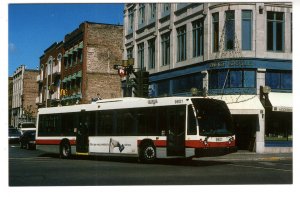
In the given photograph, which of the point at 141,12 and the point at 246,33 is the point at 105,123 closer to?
the point at 141,12

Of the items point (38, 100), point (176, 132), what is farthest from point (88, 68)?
point (176, 132)

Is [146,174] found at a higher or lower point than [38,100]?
lower

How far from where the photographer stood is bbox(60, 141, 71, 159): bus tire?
71.6 feet

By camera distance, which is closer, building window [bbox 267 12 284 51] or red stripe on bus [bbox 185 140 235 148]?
red stripe on bus [bbox 185 140 235 148]

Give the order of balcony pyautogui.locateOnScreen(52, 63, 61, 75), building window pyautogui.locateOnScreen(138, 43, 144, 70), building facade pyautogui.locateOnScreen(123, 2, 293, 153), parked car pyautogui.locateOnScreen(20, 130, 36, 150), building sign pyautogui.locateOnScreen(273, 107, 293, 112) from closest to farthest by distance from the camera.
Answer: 1. building sign pyautogui.locateOnScreen(273, 107, 293, 112)
2. building facade pyautogui.locateOnScreen(123, 2, 293, 153)
3. building window pyautogui.locateOnScreen(138, 43, 144, 70)
4. parked car pyautogui.locateOnScreen(20, 130, 36, 150)
5. balcony pyautogui.locateOnScreen(52, 63, 61, 75)

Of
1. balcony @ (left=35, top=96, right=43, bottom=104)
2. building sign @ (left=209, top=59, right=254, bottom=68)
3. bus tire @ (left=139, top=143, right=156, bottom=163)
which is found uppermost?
building sign @ (left=209, top=59, right=254, bottom=68)

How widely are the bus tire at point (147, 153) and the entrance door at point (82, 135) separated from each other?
317cm

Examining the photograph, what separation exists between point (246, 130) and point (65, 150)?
8.88 m

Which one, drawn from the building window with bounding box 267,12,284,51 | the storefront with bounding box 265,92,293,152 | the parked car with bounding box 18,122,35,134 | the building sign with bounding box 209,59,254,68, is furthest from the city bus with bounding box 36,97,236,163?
the parked car with bounding box 18,122,35,134

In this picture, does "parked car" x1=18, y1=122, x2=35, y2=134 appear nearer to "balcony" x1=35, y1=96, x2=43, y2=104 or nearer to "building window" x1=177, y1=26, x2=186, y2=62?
"balcony" x1=35, y1=96, x2=43, y2=104

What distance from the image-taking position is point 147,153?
18438 mm

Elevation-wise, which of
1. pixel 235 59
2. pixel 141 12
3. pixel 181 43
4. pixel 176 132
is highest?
pixel 141 12

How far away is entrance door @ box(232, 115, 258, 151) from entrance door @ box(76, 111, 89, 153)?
717cm
